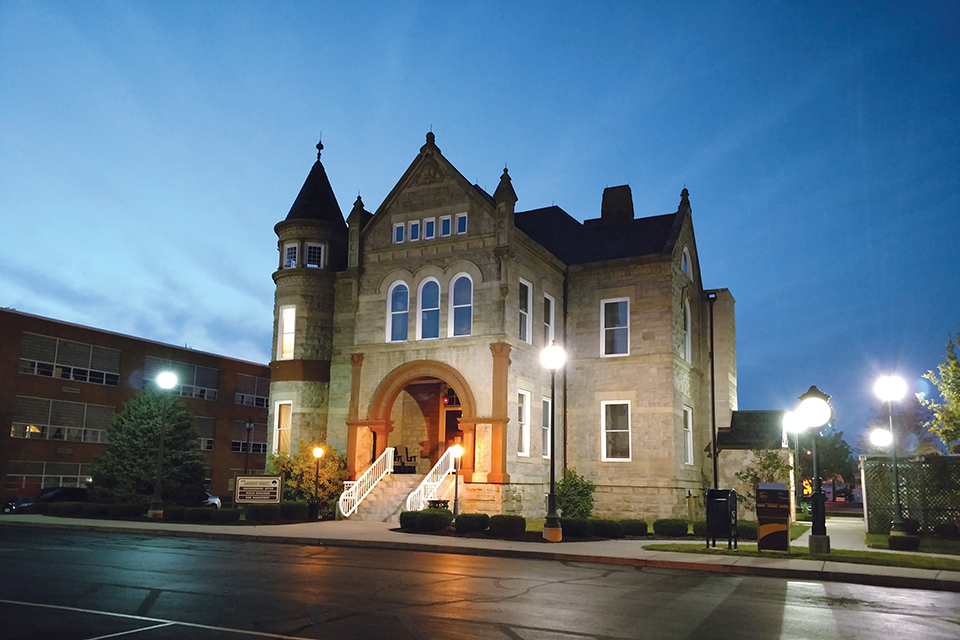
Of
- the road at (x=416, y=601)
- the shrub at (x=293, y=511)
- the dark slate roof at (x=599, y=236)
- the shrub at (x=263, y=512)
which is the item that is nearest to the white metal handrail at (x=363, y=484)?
the shrub at (x=293, y=511)

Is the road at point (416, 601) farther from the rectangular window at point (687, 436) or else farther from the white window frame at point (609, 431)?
the rectangular window at point (687, 436)

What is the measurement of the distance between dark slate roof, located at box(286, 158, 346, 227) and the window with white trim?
121cm

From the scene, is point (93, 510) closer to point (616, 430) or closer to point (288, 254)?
point (288, 254)

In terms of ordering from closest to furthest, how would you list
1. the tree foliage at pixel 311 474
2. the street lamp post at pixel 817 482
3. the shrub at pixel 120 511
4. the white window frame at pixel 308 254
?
the street lamp post at pixel 817 482 < the shrub at pixel 120 511 < the tree foliage at pixel 311 474 < the white window frame at pixel 308 254

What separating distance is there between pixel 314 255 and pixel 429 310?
7.17m

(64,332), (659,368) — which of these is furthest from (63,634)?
(64,332)

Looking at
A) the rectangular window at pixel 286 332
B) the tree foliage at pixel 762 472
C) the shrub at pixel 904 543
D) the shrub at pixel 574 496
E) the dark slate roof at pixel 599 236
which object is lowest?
the shrub at pixel 904 543

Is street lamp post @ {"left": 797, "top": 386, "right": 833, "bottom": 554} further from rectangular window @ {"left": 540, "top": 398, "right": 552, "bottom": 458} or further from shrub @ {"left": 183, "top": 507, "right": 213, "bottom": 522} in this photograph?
shrub @ {"left": 183, "top": 507, "right": 213, "bottom": 522}

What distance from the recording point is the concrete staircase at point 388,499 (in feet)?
90.1

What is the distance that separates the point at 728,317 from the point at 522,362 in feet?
43.5

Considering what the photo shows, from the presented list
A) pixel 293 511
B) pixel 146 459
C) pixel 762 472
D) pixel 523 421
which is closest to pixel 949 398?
pixel 762 472

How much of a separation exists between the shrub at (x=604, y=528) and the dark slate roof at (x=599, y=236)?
13.6 metres

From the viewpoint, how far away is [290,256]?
3525 cm

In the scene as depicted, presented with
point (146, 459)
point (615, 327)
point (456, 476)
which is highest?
point (615, 327)
